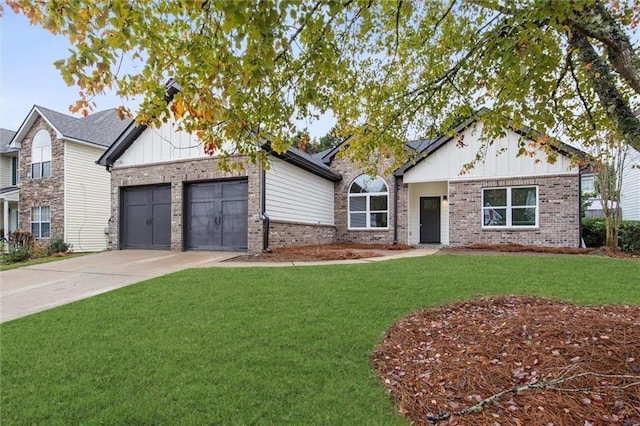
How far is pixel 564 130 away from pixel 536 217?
27.1ft

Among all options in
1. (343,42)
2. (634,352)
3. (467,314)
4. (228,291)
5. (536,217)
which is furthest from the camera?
(536,217)

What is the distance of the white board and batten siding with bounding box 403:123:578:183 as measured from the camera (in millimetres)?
12934

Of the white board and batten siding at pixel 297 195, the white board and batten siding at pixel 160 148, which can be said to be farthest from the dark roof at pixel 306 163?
the white board and batten siding at pixel 160 148

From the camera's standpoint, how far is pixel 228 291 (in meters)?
6.02

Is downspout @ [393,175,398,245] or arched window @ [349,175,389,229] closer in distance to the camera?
downspout @ [393,175,398,245]

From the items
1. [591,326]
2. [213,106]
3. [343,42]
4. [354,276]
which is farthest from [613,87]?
[354,276]

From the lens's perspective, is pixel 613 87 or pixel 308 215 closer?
pixel 613 87

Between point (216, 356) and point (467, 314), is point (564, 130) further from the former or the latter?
point (216, 356)

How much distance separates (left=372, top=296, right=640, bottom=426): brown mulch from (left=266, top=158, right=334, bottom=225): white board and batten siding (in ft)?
26.9

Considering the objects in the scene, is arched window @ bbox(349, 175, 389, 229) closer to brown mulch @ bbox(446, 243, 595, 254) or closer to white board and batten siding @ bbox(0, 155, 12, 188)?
brown mulch @ bbox(446, 243, 595, 254)

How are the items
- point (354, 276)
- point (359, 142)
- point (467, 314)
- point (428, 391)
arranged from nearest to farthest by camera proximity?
point (428, 391), point (467, 314), point (359, 142), point (354, 276)

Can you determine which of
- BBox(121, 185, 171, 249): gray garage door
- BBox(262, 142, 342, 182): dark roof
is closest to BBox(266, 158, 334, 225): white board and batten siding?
BBox(262, 142, 342, 182): dark roof

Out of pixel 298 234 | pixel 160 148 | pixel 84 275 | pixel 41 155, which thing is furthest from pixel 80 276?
pixel 41 155

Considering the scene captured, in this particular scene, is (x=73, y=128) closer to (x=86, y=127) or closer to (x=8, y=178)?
(x=86, y=127)
